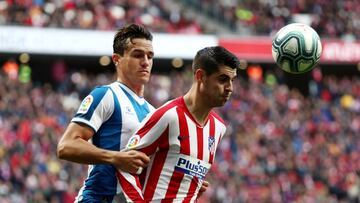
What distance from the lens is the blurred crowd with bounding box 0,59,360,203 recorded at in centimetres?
1714

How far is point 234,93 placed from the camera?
25781mm

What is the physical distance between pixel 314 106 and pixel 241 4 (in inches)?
243

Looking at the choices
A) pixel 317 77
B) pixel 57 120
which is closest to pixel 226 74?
pixel 57 120

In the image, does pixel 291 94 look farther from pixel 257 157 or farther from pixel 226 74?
pixel 226 74

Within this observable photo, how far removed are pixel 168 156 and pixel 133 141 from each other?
25cm

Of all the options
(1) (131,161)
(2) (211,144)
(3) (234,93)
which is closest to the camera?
(1) (131,161)

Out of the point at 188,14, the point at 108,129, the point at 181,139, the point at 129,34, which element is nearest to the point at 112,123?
the point at 108,129

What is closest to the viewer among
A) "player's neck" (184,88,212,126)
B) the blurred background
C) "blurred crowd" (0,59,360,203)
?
"player's neck" (184,88,212,126)

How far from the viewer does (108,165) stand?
5793 mm

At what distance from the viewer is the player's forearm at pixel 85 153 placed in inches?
213

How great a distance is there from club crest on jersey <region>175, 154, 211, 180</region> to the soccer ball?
57.4 inches

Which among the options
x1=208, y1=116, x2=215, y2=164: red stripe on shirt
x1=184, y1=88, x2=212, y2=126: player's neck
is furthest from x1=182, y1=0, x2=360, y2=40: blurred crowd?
x1=184, y1=88, x2=212, y2=126: player's neck

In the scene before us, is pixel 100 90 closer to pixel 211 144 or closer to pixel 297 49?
pixel 211 144

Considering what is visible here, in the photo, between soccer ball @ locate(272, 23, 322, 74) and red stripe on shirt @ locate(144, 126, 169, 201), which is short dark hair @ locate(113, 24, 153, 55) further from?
soccer ball @ locate(272, 23, 322, 74)
